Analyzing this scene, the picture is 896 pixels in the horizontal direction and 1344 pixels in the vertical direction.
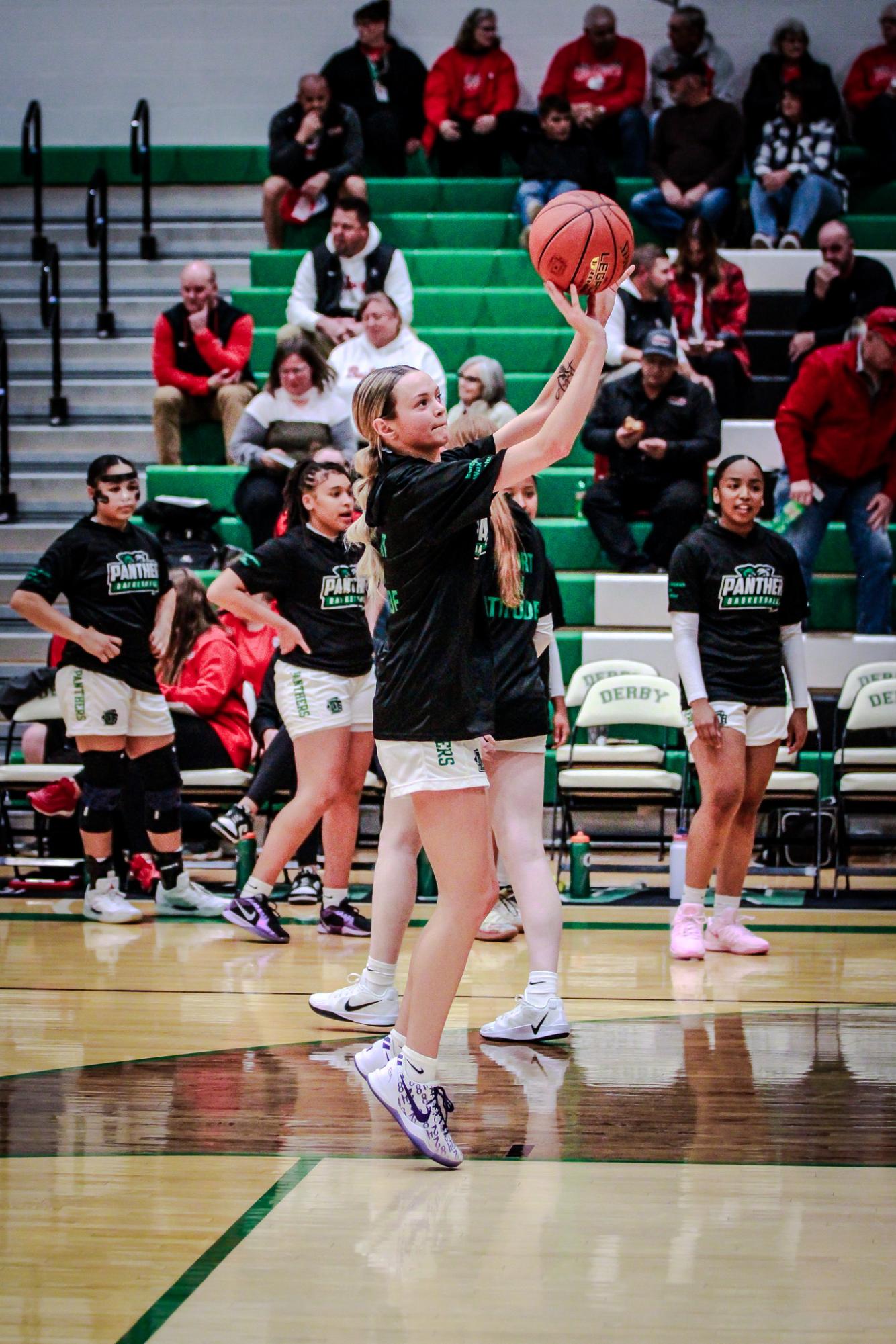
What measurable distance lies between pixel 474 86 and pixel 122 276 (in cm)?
281

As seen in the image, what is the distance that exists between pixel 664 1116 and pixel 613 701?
158 inches

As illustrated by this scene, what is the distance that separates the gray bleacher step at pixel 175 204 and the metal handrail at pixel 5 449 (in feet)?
7.55

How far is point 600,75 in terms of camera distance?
11031 millimetres

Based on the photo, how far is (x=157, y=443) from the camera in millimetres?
9734

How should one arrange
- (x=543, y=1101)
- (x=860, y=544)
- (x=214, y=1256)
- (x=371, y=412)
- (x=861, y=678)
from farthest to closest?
(x=860, y=544), (x=861, y=678), (x=543, y=1101), (x=371, y=412), (x=214, y=1256)

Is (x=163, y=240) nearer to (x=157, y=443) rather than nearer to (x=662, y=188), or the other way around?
(x=157, y=443)

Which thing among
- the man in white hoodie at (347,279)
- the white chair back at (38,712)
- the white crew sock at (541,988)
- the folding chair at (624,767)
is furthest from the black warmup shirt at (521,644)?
the man in white hoodie at (347,279)

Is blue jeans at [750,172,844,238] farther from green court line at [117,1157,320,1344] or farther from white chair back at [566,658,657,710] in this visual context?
green court line at [117,1157,320,1344]

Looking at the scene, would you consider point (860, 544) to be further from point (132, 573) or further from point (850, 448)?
point (132, 573)

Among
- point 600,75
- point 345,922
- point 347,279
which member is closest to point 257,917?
point 345,922

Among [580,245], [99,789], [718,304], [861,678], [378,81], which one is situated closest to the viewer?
[580,245]

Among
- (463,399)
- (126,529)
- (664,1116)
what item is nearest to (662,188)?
(463,399)

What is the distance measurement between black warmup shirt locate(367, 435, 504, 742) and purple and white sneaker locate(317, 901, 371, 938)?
2.78 m

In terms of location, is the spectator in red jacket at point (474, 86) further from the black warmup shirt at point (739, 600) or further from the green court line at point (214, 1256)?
the green court line at point (214, 1256)
